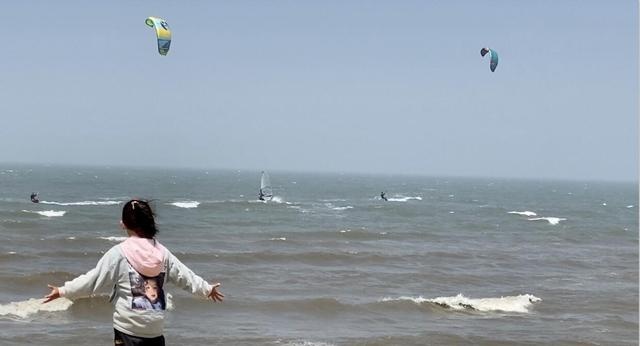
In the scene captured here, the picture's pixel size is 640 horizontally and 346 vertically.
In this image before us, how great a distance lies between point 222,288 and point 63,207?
36.0 metres

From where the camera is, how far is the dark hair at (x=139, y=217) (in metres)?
3.94

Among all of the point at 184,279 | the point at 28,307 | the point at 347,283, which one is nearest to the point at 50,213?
the point at 347,283

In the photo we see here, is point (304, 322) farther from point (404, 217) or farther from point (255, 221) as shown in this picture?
point (404, 217)

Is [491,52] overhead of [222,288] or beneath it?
overhead

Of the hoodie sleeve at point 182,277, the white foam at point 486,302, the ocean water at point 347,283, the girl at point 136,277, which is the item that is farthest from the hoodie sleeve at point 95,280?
the white foam at point 486,302

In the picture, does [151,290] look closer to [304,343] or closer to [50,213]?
[304,343]

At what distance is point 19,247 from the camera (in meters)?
27.3

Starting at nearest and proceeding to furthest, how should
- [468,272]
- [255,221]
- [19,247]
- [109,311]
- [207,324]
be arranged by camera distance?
[207,324] → [109,311] → [468,272] → [19,247] → [255,221]

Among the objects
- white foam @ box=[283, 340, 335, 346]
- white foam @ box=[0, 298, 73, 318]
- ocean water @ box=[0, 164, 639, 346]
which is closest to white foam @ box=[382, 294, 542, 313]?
ocean water @ box=[0, 164, 639, 346]

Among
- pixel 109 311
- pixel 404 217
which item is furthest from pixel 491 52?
pixel 404 217

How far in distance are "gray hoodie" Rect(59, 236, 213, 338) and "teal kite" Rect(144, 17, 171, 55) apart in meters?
12.5

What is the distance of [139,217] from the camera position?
3.95m

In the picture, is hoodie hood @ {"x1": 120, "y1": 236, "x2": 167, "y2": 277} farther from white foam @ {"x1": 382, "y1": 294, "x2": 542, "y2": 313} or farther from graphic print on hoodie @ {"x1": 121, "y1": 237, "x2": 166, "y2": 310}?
white foam @ {"x1": 382, "y1": 294, "x2": 542, "y2": 313}

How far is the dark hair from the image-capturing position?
3.94m
